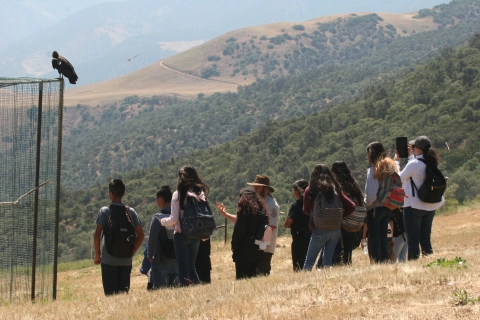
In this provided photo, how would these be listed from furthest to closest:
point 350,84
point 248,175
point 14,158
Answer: point 350,84, point 248,175, point 14,158

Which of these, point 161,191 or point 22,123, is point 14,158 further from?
point 161,191

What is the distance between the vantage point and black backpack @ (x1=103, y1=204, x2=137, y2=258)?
28.7ft

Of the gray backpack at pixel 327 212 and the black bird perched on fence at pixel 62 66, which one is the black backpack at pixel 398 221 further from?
the black bird perched on fence at pixel 62 66

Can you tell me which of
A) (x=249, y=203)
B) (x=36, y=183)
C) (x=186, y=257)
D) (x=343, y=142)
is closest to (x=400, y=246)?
(x=249, y=203)

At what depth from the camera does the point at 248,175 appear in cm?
6266

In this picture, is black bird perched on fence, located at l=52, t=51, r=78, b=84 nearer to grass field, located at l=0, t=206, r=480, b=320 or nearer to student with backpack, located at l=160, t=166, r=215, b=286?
student with backpack, located at l=160, t=166, r=215, b=286

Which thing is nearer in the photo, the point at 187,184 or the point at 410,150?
the point at 187,184

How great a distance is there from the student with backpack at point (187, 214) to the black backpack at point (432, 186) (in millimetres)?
2576

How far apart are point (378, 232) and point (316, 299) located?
101 inches

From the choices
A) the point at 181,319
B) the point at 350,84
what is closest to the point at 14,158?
the point at 181,319

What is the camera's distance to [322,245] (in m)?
9.16

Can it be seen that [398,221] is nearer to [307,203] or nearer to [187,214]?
[307,203]

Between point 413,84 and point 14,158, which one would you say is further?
point 413,84

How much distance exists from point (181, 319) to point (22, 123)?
425 centimetres
